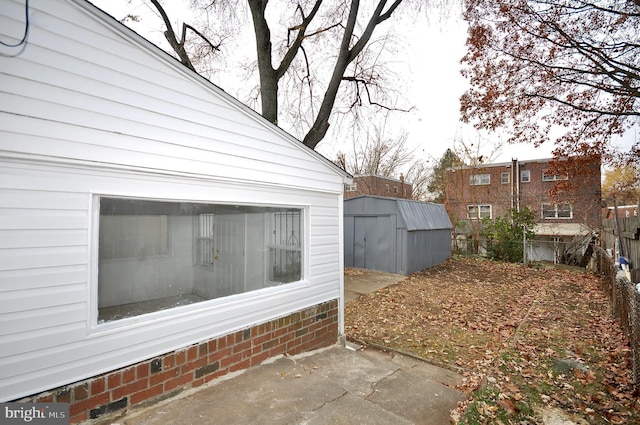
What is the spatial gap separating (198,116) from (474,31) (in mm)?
8763

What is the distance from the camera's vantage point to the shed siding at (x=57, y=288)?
7.07ft

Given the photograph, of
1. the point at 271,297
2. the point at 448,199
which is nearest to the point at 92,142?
the point at 271,297

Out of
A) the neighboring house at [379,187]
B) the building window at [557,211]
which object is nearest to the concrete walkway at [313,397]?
the neighboring house at [379,187]

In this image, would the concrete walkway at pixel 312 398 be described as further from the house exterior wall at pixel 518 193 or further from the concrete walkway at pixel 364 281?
the house exterior wall at pixel 518 193

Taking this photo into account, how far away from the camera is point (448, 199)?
856 inches

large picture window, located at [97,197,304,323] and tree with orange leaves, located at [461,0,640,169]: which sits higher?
tree with orange leaves, located at [461,0,640,169]

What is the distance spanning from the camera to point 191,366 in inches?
123

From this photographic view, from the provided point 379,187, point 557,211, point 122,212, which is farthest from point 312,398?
point 557,211

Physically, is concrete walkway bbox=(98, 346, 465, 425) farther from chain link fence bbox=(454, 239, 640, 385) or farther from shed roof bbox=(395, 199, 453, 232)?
shed roof bbox=(395, 199, 453, 232)

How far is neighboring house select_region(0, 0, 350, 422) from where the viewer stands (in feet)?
7.23

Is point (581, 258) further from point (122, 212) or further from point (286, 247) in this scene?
point (122, 212)

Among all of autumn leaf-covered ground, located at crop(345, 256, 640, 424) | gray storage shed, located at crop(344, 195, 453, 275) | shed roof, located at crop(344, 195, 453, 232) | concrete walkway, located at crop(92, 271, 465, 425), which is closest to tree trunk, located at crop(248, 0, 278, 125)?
shed roof, located at crop(344, 195, 453, 232)

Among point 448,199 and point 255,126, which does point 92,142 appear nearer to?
point 255,126

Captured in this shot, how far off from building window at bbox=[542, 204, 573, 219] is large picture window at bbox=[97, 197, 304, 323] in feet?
79.6
